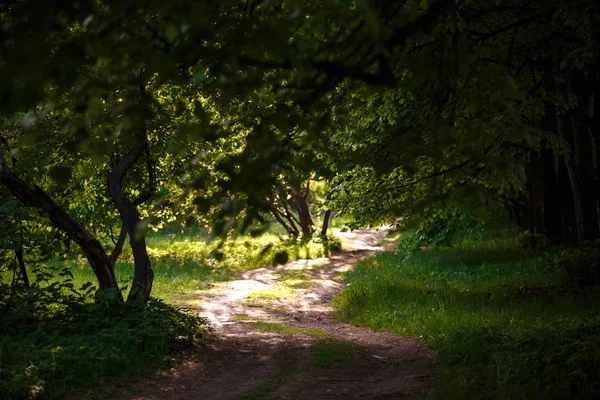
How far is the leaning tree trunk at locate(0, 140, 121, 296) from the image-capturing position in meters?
9.74

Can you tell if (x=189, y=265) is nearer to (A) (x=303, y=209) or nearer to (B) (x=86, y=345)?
(A) (x=303, y=209)

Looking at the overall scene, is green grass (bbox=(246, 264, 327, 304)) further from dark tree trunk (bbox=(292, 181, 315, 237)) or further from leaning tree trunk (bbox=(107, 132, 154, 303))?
dark tree trunk (bbox=(292, 181, 315, 237))

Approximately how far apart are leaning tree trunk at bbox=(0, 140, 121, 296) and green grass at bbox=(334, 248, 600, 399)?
5.36m

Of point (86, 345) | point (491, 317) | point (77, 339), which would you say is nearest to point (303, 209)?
point (491, 317)

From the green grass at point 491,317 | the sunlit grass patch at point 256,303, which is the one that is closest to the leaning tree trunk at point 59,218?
the green grass at point 491,317

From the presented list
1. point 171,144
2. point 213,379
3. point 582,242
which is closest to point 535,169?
point 582,242

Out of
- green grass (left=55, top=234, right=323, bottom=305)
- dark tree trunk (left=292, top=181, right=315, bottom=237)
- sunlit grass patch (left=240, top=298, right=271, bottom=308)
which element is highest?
dark tree trunk (left=292, top=181, right=315, bottom=237)

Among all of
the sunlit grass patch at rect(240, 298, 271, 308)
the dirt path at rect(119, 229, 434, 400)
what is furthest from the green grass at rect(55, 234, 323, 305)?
the dirt path at rect(119, 229, 434, 400)

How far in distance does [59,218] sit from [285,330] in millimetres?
4628

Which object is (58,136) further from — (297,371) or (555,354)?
(555,354)

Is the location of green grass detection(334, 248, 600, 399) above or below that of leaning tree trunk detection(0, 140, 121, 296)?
below

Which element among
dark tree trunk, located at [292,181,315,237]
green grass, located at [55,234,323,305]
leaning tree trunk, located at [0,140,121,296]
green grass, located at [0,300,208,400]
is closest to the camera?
green grass, located at [0,300,208,400]

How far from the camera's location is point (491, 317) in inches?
420

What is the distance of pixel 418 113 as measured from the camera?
9.48 meters
